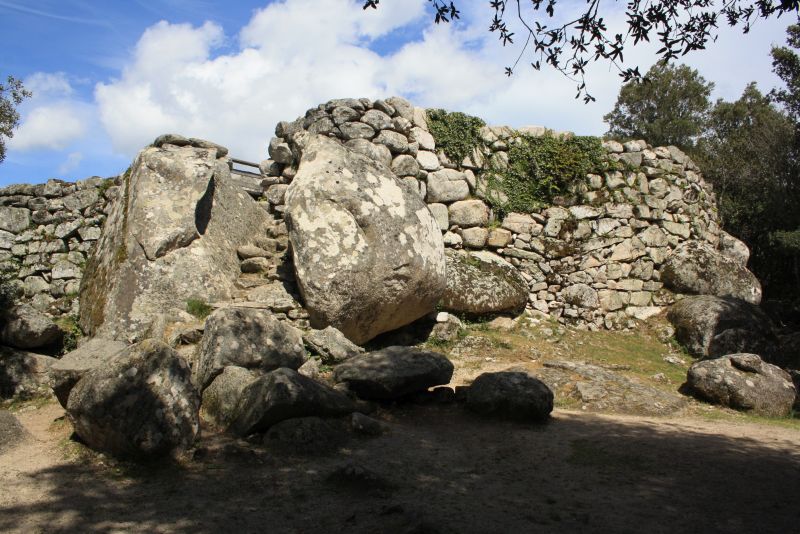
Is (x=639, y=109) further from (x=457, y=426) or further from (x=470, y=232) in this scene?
(x=457, y=426)

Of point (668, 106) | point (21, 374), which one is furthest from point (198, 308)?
point (668, 106)

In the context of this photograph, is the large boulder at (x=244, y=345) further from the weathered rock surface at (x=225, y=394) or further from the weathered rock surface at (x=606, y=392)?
the weathered rock surface at (x=606, y=392)

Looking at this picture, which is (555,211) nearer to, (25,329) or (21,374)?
(25,329)

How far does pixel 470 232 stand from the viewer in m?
12.7

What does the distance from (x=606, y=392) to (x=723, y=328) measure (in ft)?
16.1

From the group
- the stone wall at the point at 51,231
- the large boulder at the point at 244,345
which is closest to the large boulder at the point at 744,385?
the large boulder at the point at 244,345

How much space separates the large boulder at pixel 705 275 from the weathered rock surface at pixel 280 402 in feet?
31.9

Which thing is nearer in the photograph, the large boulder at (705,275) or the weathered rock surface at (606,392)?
the weathered rock surface at (606,392)

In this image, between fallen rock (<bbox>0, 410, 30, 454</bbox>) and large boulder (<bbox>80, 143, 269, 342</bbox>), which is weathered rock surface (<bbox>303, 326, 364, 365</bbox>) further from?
fallen rock (<bbox>0, 410, 30, 454</bbox>)

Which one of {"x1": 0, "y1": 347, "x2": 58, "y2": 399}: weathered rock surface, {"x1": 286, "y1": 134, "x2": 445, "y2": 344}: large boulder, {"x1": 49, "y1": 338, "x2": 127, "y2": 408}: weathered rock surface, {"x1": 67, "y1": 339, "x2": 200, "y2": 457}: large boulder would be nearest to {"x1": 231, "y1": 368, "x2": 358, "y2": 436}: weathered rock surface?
{"x1": 67, "y1": 339, "x2": 200, "y2": 457}: large boulder

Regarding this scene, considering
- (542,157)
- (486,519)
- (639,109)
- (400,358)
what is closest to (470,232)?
(542,157)

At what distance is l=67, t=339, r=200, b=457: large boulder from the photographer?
5.43 metres

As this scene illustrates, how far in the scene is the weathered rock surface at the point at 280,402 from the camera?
603 centimetres

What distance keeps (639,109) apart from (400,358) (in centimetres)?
2703
